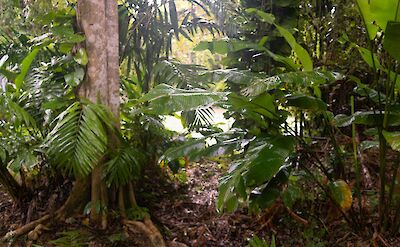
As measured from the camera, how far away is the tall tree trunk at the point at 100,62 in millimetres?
2264

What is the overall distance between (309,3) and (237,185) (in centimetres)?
193

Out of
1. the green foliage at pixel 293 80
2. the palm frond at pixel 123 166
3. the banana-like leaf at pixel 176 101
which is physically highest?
the green foliage at pixel 293 80

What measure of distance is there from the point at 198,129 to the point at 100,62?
0.90 m

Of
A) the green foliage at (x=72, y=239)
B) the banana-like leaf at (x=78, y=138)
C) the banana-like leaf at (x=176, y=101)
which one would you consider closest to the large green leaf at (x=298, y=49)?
the banana-like leaf at (x=176, y=101)

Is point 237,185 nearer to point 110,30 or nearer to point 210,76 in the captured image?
point 210,76

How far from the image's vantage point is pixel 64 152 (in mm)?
2039

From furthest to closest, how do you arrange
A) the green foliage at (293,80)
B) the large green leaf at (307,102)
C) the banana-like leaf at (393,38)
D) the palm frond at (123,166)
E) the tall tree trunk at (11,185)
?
the tall tree trunk at (11,185)
the palm frond at (123,166)
the large green leaf at (307,102)
the green foliage at (293,80)
the banana-like leaf at (393,38)

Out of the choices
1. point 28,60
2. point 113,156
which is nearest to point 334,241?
point 113,156

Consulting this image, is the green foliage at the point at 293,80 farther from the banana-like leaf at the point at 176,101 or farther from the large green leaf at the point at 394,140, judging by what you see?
the large green leaf at the point at 394,140

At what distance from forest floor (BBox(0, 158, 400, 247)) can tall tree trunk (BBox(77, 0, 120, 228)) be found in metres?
0.20

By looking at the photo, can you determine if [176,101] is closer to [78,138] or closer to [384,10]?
[78,138]

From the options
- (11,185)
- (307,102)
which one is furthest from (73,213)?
(307,102)

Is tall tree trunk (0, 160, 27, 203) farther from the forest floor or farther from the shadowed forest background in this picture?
the forest floor

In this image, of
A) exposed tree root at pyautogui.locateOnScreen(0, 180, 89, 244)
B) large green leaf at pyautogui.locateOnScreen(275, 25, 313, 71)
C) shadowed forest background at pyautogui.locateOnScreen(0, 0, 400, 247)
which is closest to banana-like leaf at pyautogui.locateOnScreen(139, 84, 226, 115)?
shadowed forest background at pyautogui.locateOnScreen(0, 0, 400, 247)
